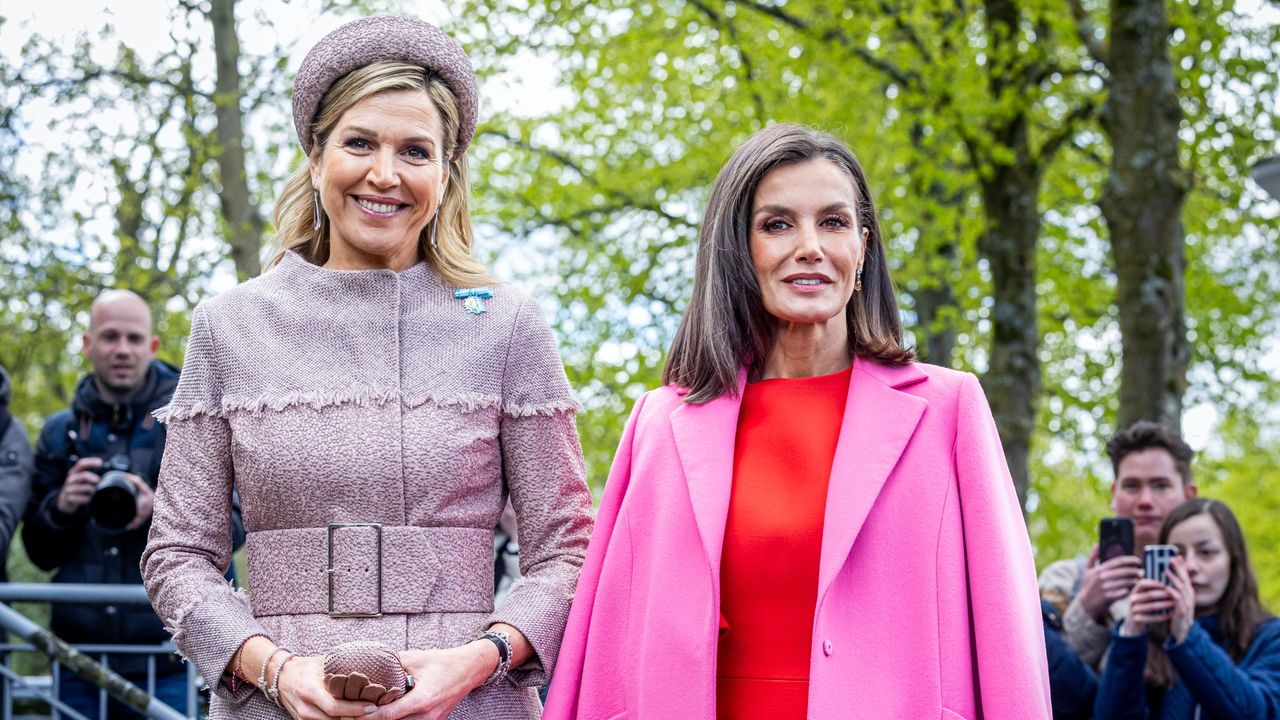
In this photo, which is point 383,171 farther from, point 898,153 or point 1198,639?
point 898,153

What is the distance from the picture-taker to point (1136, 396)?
30.5 ft

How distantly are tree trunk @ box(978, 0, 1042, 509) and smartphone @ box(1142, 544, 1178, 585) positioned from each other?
6.58m

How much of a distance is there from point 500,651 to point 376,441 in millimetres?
450

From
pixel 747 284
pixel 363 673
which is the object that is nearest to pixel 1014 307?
pixel 747 284

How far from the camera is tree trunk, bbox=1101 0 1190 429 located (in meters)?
9.29

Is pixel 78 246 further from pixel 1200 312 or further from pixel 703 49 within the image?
pixel 1200 312

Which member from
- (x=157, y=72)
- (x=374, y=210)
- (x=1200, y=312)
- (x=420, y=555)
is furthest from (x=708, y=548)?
(x=1200, y=312)

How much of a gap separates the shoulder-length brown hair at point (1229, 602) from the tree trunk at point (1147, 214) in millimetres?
3885

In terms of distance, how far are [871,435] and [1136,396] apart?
275 inches

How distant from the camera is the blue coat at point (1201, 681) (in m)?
4.94

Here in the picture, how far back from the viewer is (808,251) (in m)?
2.94

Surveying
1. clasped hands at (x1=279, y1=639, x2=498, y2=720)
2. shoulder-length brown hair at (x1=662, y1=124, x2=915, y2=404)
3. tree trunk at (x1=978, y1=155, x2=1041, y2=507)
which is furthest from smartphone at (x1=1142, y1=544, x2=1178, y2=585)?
tree trunk at (x1=978, y1=155, x2=1041, y2=507)

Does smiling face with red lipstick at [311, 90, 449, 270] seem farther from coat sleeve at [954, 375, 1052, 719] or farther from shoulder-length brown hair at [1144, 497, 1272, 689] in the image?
shoulder-length brown hair at [1144, 497, 1272, 689]

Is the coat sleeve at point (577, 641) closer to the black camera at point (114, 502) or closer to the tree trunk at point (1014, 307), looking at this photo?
the black camera at point (114, 502)
